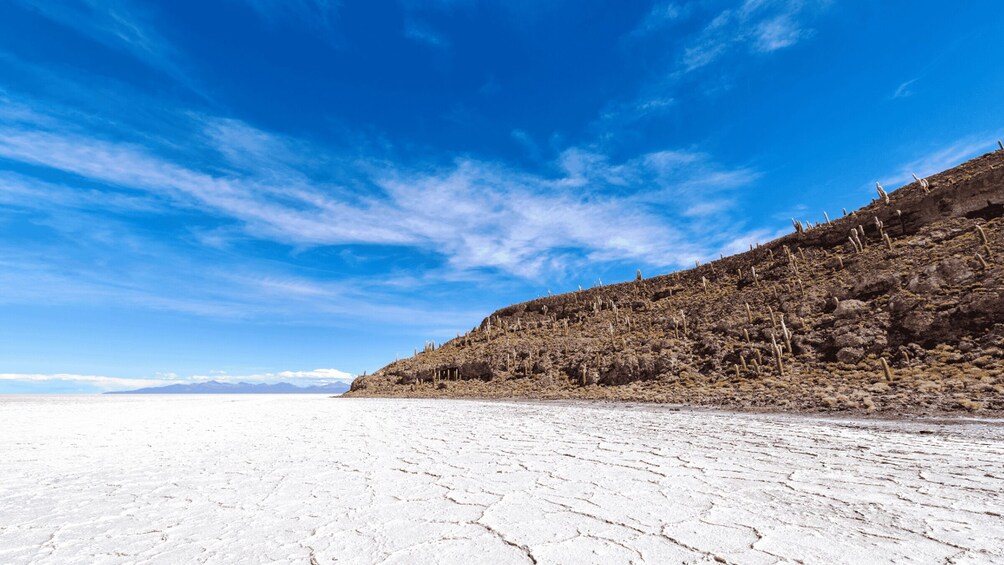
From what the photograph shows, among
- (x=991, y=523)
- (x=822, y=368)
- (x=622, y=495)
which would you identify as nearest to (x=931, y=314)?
(x=822, y=368)

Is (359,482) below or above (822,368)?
below

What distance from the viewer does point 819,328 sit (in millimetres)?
19078

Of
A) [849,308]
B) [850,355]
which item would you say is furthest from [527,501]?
[849,308]

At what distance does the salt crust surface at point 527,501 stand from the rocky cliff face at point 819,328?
813cm

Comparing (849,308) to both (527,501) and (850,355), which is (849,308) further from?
(527,501)

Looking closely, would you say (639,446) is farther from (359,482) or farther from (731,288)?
(731,288)

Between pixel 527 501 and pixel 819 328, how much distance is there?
2107 centimetres

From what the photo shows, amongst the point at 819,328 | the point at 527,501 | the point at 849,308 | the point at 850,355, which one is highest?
the point at 849,308

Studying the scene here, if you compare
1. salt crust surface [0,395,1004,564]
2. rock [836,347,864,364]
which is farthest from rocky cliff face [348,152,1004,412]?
salt crust surface [0,395,1004,564]

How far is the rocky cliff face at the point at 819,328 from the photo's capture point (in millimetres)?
13609

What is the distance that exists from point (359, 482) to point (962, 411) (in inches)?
509

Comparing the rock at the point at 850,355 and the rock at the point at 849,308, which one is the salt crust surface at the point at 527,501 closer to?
the rock at the point at 850,355

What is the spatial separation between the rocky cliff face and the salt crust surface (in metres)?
8.13

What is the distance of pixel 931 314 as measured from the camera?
612 inches
